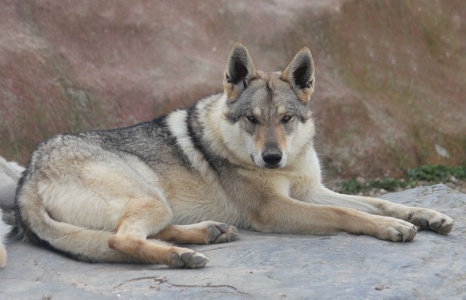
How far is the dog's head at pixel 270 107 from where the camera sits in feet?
20.8

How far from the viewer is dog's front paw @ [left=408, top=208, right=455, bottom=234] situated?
6156mm

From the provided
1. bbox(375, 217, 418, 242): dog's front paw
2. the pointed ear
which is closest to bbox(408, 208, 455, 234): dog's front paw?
bbox(375, 217, 418, 242): dog's front paw

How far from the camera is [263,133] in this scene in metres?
6.39

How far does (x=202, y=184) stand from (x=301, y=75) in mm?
1283

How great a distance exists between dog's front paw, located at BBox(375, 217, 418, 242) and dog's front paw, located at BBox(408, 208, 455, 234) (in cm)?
32

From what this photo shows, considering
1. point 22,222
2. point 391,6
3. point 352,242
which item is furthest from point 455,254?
point 391,6

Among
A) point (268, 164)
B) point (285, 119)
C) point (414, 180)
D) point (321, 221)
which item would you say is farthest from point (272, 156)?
point (414, 180)

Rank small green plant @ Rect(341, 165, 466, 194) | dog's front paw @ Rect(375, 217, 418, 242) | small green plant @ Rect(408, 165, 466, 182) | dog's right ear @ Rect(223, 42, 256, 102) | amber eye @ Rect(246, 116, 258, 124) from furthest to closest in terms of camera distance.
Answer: small green plant @ Rect(408, 165, 466, 182), small green plant @ Rect(341, 165, 466, 194), dog's right ear @ Rect(223, 42, 256, 102), amber eye @ Rect(246, 116, 258, 124), dog's front paw @ Rect(375, 217, 418, 242)

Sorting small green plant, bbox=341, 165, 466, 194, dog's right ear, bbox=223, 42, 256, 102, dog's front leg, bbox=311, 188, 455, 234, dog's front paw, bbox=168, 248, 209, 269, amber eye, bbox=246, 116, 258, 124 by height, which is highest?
dog's right ear, bbox=223, 42, 256, 102

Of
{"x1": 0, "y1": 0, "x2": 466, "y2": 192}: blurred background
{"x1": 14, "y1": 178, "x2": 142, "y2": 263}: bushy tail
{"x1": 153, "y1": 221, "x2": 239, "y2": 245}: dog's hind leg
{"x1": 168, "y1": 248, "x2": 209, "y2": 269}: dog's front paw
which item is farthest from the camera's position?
{"x1": 0, "y1": 0, "x2": 466, "y2": 192}: blurred background

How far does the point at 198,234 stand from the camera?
20.2ft

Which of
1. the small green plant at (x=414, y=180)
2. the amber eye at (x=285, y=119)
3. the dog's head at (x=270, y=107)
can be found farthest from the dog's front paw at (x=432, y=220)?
the small green plant at (x=414, y=180)

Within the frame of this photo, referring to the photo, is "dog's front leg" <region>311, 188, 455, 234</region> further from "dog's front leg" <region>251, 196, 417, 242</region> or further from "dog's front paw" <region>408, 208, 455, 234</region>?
"dog's front leg" <region>251, 196, 417, 242</region>

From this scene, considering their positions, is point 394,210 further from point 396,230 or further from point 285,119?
point 285,119
